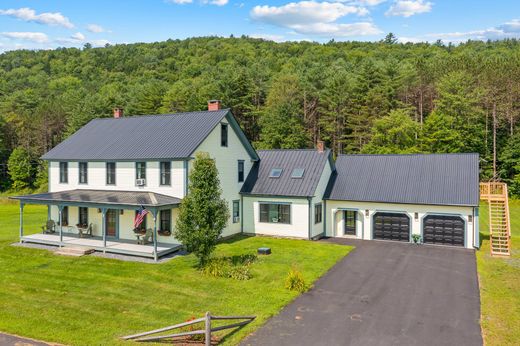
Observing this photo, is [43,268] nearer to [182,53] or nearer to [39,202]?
[39,202]

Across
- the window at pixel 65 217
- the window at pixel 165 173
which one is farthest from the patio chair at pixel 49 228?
the window at pixel 165 173

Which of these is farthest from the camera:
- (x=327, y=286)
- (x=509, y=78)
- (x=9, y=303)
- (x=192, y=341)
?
(x=509, y=78)

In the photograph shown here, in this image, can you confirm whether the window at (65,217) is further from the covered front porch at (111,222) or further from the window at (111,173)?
the window at (111,173)

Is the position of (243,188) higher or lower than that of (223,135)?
lower

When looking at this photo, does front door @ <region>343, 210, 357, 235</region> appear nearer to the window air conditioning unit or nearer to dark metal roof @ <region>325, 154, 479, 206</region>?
dark metal roof @ <region>325, 154, 479, 206</region>

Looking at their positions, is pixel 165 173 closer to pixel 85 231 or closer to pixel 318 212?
pixel 85 231

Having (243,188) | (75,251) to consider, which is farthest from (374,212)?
(75,251)

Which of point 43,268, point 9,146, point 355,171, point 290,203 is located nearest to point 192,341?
point 43,268


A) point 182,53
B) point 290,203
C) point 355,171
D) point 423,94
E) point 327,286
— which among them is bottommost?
point 327,286
